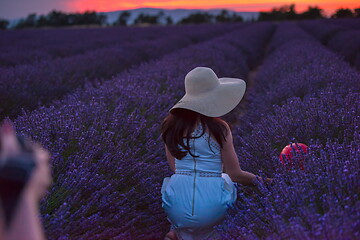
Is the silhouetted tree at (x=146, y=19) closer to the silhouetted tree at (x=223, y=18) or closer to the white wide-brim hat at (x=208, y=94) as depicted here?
the silhouetted tree at (x=223, y=18)

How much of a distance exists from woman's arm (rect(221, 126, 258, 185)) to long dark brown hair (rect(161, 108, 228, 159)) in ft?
0.13

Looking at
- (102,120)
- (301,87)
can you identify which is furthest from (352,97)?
(102,120)

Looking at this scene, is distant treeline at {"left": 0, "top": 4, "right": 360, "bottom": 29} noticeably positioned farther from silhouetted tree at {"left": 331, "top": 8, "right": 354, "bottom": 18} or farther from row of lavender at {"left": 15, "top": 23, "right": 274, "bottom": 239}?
row of lavender at {"left": 15, "top": 23, "right": 274, "bottom": 239}

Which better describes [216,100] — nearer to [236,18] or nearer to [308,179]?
[308,179]

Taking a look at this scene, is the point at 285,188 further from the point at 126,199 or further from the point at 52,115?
the point at 52,115

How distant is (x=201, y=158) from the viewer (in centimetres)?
227

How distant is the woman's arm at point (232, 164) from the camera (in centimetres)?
223

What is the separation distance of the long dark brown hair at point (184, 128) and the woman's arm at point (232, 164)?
0.04 metres

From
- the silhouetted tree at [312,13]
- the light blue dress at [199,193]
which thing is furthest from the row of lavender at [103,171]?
the silhouetted tree at [312,13]

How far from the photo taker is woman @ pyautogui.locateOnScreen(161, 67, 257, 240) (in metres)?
2.20

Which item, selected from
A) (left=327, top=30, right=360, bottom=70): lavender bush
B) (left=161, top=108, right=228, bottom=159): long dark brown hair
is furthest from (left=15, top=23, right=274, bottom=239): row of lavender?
(left=327, top=30, right=360, bottom=70): lavender bush

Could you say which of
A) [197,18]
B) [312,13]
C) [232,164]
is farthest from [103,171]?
[312,13]

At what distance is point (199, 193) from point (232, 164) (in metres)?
0.25

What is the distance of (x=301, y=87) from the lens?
4043 mm
